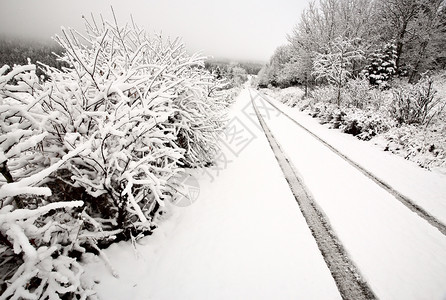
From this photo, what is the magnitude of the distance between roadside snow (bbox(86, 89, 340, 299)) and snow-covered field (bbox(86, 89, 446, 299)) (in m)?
0.01

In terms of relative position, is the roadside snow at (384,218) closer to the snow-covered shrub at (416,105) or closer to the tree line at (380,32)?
the snow-covered shrub at (416,105)

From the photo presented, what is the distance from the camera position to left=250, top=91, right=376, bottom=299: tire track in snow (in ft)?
9.04

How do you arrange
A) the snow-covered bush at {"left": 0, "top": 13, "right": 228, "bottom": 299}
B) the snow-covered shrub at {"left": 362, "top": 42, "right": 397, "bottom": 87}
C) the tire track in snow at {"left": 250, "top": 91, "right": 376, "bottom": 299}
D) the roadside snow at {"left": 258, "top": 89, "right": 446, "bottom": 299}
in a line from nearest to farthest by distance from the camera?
the snow-covered bush at {"left": 0, "top": 13, "right": 228, "bottom": 299} → the tire track in snow at {"left": 250, "top": 91, "right": 376, "bottom": 299} → the roadside snow at {"left": 258, "top": 89, "right": 446, "bottom": 299} → the snow-covered shrub at {"left": 362, "top": 42, "right": 397, "bottom": 87}

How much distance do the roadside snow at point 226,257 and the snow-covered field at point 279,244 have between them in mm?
13

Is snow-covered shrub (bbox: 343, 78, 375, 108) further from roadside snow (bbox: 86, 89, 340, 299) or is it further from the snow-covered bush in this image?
the snow-covered bush

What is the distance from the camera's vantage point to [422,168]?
6.34 meters

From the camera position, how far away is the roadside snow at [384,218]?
2885 mm

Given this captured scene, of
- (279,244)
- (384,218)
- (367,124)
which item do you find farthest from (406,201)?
(367,124)

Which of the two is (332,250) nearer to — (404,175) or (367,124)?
(404,175)

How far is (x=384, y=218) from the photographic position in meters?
4.03

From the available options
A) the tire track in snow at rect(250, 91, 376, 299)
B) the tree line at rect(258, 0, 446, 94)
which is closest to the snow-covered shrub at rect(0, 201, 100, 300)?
the tire track in snow at rect(250, 91, 376, 299)

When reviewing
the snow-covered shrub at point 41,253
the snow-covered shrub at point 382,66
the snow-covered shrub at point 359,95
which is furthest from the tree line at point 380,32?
the snow-covered shrub at point 41,253

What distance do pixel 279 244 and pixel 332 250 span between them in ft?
2.60

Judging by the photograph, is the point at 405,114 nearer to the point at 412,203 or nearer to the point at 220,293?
the point at 412,203
